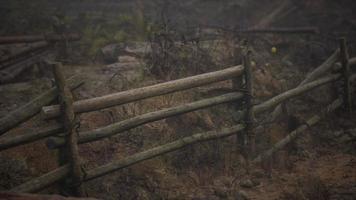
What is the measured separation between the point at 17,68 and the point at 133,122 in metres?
3.72

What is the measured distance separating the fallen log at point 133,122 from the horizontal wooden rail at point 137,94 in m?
0.23

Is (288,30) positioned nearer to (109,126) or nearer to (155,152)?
(155,152)

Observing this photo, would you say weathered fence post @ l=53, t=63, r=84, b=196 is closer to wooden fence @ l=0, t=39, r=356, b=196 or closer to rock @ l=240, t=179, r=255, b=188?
wooden fence @ l=0, t=39, r=356, b=196

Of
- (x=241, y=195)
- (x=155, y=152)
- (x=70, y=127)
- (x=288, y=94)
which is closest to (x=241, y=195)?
(x=241, y=195)

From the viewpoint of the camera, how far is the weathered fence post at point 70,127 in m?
3.69

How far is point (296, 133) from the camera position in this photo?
5.82 m

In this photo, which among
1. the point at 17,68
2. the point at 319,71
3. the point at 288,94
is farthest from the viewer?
the point at 17,68

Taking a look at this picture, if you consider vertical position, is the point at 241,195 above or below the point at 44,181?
below

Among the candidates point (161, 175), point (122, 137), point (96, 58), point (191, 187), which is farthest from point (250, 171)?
point (96, 58)

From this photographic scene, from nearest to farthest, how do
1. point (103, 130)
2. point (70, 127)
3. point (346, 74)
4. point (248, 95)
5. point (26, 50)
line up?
point (70, 127), point (103, 130), point (248, 95), point (346, 74), point (26, 50)

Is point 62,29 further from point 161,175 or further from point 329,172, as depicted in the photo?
point 329,172

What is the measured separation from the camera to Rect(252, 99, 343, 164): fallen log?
5.37 meters

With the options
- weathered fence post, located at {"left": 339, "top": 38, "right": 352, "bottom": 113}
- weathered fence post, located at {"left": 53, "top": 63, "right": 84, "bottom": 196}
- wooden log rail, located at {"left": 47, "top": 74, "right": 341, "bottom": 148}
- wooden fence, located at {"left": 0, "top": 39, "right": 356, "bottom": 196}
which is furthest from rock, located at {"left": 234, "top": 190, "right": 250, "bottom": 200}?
weathered fence post, located at {"left": 339, "top": 38, "right": 352, "bottom": 113}

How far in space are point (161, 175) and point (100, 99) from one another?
133cm
